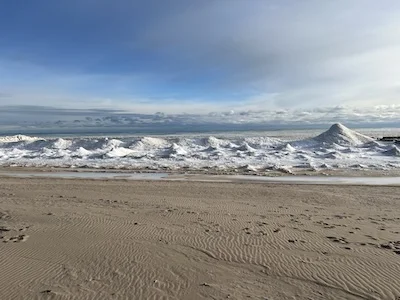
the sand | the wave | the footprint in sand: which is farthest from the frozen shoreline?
the footprint in sand

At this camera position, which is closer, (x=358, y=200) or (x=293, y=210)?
(x=293, y=210)

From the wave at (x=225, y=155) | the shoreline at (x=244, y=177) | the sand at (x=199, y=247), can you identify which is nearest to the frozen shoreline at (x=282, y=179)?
the shoreline at (x=244, y=177)

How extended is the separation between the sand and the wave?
38.8 ft

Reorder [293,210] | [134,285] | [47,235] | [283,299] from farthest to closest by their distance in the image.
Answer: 1. [293,210]
2. [47,235]
3. [134,285]
4. [283,299]

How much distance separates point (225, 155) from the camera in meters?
31.6

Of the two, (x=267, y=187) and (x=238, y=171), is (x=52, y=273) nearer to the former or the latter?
(x=267, y=187)

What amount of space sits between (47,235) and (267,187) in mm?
10064

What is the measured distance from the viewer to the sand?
5773mm

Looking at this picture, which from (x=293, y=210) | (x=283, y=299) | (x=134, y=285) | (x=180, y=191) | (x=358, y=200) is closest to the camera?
(x=283, y=299)

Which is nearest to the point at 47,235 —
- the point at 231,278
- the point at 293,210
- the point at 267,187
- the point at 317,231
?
the point at 231,278

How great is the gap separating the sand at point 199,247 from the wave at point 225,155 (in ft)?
38.8

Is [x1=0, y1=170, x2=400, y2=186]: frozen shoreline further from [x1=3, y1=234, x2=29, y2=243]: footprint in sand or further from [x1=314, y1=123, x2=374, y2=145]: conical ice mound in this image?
[x1=314, y1=123, x2=374, y2=145]: conical ice mound

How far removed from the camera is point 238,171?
2311cm

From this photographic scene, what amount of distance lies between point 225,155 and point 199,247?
24081mm
